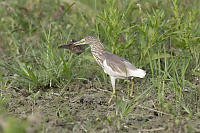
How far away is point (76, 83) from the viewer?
493 centimetres

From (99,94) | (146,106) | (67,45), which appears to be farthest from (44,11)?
(146,106)

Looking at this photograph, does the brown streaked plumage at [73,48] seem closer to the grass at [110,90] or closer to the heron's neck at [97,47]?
the grass at [110,90]

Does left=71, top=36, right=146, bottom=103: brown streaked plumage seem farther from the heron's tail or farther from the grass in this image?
the grass

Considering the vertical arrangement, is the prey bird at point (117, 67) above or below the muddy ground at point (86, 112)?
above

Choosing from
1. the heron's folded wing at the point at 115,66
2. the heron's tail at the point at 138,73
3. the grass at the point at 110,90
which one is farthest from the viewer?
the heron's folded wing at the point at 115,66

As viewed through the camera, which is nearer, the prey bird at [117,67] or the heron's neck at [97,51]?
the prey bird at [117,67]

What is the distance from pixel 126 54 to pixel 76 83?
93 centimetres

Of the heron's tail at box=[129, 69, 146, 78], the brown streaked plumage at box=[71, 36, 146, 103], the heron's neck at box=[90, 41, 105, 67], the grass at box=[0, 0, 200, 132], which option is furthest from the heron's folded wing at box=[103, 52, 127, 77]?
the grass at box=[0, 0, 200, 132]

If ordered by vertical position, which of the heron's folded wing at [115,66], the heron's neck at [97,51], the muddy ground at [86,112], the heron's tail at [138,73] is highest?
the heron's neck at [97,51]

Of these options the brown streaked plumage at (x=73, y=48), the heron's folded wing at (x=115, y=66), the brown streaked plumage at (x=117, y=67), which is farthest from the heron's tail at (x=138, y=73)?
the brown streaked plumage at (x=73, y=48)

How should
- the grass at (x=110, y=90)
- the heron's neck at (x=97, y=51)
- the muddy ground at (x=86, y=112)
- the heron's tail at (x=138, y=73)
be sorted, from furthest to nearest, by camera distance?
the heron's neck at (x=97, y=51), the heron's tail at (x=138, y=73), the grass at (x=110, y=90), the muddy ground at (x=86, y=112)

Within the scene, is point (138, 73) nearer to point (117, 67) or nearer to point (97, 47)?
point (117, 67)

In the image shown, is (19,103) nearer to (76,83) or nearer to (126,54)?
(76,83)

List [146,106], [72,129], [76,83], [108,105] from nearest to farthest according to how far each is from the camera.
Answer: [72,129] → [146,106] → [108,105] → [76,83]
